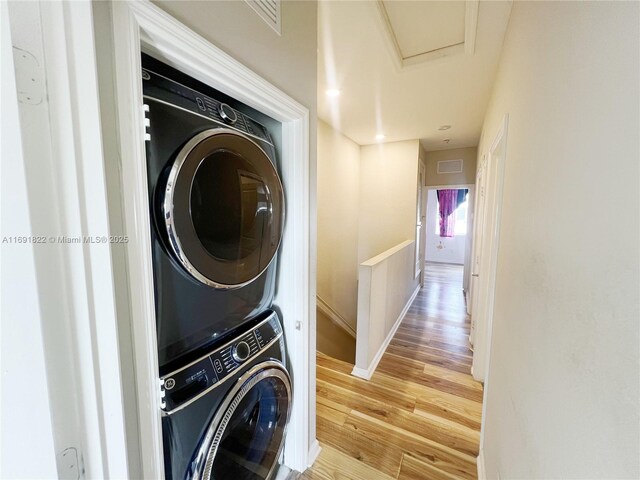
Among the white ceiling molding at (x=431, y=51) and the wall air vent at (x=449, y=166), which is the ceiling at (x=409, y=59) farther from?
the wall air vent at (x=449, y=166)

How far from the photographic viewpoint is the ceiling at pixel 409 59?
4.56ft

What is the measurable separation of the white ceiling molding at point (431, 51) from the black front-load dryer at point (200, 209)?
3.60 feet

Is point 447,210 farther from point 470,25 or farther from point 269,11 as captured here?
point 269,11

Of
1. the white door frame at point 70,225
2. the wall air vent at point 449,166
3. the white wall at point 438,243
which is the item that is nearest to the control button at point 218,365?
the white door frame at point 70,225

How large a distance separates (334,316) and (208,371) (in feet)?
9.33

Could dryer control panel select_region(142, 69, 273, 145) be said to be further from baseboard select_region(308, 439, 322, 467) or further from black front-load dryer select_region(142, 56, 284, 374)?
baseboard select_region(308, 439, 322, 467)

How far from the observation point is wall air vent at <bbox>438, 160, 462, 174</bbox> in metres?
4.26

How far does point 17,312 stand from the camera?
1.39ft

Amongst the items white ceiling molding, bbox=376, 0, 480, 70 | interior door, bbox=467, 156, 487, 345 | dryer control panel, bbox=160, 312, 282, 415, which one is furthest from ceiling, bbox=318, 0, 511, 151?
dryer control panel, bbox=160, 312, 282, 415

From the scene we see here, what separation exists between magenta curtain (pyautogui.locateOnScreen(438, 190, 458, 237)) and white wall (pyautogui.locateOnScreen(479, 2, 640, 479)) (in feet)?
21.8

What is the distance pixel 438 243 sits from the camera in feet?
24.6

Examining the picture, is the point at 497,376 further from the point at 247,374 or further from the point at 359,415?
the point at 247,374

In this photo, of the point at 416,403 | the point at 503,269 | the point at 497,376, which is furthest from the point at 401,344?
the point at 503,269

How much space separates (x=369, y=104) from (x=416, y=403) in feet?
8.92
